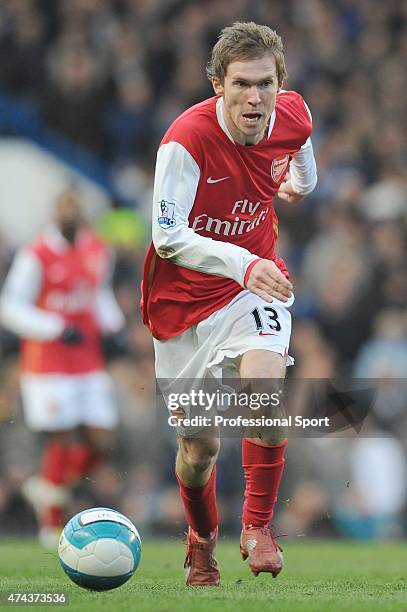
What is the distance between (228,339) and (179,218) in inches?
25.8

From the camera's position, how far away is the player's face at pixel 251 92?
20.2 feet

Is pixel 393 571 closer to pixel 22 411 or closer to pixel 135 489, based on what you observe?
pixel 135 489

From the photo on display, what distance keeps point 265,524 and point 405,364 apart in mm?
6572

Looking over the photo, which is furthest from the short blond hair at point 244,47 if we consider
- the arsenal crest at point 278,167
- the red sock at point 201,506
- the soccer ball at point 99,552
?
the soccer ball at point 99,552

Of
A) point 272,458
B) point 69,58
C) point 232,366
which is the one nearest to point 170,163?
point 232,366

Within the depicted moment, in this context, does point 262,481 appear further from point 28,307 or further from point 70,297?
point 70,297

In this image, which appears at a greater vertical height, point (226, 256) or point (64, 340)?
point (226, 256)

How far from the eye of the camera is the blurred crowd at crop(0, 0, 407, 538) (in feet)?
37.9

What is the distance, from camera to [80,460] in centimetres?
1123

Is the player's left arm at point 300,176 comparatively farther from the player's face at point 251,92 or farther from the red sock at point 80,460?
the red sock at point 80,460
